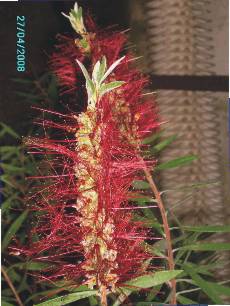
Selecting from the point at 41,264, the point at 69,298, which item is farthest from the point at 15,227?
the point at 69,298

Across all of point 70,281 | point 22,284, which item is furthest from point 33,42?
point 70,281

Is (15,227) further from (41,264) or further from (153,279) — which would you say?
(153,279)

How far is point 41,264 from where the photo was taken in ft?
2.52

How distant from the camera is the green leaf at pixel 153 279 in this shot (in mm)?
511

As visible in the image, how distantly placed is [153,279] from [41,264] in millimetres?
306

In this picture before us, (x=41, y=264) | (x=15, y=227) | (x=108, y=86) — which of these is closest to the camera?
(x=108, y=86)

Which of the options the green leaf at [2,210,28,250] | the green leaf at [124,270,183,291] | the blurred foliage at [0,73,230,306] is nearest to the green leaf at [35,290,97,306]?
the green leaf at [124,270,183,291]

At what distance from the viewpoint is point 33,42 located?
1080 mm

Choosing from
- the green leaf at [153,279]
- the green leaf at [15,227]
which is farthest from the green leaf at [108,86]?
the green leaf at [15,227]

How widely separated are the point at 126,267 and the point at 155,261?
1.08 feet

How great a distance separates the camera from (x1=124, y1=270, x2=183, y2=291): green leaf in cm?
51

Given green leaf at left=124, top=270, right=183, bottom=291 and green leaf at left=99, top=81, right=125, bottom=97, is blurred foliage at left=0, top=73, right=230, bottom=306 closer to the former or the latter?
green leaf at left=124, top=270, right=183, bottom=291

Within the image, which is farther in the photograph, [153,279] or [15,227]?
[15,227]

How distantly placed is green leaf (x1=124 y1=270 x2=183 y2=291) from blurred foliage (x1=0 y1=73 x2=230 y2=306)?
0.18m
